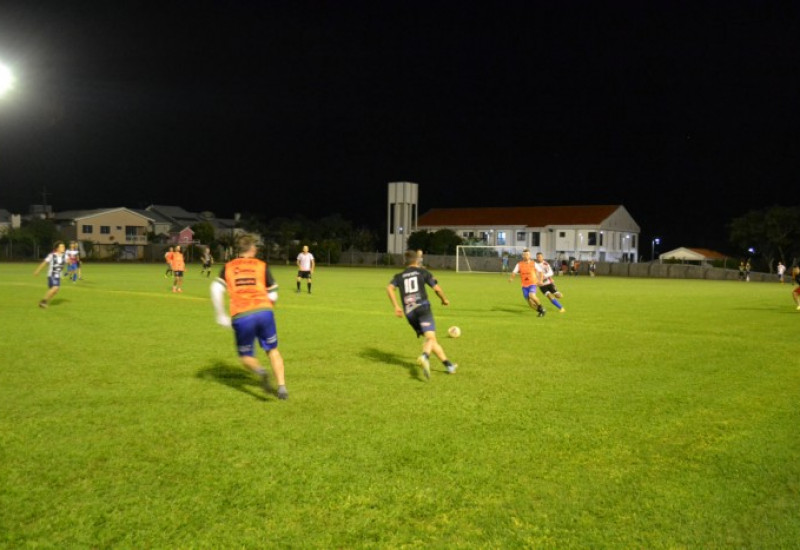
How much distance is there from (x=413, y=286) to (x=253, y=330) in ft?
9.36

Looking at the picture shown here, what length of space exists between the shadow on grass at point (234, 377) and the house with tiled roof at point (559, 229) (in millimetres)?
79383

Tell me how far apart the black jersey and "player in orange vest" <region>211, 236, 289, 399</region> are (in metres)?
2.46

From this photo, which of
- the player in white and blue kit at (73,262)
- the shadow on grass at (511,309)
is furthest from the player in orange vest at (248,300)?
the player in white and blue kit at (73,262)

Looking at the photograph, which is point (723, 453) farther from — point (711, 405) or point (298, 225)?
point (298, 225)

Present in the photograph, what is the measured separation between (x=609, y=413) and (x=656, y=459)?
169cm

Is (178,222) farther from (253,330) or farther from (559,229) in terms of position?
(253,330)

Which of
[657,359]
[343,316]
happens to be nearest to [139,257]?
[343,316]

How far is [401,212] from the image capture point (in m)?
97.5

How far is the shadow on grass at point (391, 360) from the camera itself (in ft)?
33.7

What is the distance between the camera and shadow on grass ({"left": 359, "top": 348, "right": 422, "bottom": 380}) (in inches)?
405

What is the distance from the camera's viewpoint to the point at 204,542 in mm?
4176

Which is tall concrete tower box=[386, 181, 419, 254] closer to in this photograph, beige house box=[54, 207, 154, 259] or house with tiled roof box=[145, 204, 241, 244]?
house with tiled roof box=[145, 204, 241, 244]

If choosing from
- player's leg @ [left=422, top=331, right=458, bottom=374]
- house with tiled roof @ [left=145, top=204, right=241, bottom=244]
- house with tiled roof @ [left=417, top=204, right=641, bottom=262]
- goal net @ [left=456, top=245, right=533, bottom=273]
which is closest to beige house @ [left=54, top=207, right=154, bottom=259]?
house with tiled roof @ [left=145, top=204, right=241, bottom=244]

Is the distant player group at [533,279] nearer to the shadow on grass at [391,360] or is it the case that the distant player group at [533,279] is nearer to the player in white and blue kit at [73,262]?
the shadow on grass at [391,360]
